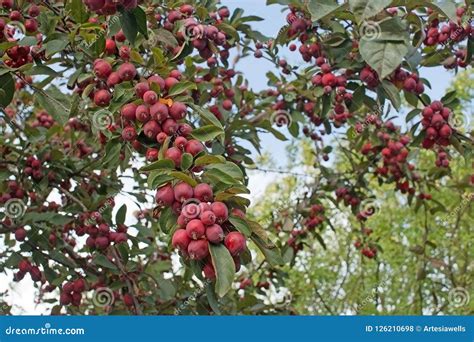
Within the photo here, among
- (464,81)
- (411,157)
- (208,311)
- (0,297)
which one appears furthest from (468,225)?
(0,297)

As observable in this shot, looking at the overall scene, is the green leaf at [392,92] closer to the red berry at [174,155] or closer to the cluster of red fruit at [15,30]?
the red berry at [174,155]

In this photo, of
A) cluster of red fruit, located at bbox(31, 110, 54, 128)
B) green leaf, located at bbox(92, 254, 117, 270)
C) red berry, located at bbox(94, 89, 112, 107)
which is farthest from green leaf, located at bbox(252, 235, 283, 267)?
cluster of red fruit, located at bbox(31, 110, 54, 128)

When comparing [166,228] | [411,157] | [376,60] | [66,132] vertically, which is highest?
[66,132]

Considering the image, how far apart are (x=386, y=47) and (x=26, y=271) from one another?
184 centimetres

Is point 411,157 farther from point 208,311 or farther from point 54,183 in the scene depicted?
point 54,183

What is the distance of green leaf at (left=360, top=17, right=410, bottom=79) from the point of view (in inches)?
59.3

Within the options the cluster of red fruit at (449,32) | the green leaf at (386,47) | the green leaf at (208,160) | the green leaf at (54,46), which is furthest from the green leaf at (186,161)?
the cluster of red fruit at (449,32)

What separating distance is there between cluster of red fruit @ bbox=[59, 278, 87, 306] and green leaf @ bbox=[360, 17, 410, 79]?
1706mm

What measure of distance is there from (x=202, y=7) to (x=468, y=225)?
14.9 feet

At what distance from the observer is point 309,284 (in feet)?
22.2

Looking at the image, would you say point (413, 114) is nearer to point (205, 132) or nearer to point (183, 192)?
point (205, 132)

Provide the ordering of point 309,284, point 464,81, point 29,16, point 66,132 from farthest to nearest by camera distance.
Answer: point 464,81
point 309,284
point 66,132
point 29,16

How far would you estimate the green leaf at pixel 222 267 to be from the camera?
51.4 inches

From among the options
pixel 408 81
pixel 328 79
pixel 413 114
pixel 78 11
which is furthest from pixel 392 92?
pixel 78 11
